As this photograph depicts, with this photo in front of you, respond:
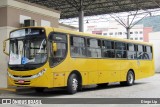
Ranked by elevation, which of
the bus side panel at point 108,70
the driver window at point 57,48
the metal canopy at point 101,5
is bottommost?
the bus side panel at point 108,70

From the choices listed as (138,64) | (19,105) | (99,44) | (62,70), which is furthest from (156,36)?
(19,105)

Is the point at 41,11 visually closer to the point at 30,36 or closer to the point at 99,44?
the point at 99,44

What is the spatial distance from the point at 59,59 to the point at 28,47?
1.49 m

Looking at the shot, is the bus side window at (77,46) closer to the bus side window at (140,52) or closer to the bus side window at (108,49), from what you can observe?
the bus side window at (108,49)

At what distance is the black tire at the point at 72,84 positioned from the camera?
50.6ft

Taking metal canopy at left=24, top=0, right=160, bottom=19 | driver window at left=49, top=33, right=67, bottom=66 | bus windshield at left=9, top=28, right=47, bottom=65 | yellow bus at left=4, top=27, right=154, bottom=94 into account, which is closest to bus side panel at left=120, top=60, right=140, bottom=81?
yellow bus at left=4, top=27, right=154, bottom=94

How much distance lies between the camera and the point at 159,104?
476 inches

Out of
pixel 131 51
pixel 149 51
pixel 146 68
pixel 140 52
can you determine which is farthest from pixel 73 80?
pixel 149 51

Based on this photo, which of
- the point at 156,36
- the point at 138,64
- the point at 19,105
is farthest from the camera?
the point at 156,36

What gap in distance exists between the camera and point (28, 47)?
48.4 feet

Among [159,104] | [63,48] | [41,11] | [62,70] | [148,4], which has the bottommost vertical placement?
[159,104]

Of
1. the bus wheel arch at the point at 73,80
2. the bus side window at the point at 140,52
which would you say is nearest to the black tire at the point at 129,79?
the bus side window at the point at 140,52

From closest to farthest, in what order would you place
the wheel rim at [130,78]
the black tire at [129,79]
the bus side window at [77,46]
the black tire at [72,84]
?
the black tire at [72,84] < the bus side window at [77,46] < the black tire at [129,79] < the wheel rim at [130,78]

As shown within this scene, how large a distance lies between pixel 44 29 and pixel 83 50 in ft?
9.63
